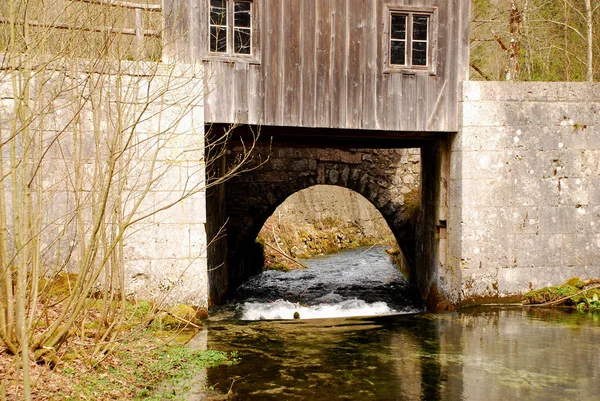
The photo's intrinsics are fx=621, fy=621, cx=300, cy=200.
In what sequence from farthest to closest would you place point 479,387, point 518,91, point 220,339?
point 518,91, point 220,339, point 479,387

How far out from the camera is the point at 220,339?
7820 mm

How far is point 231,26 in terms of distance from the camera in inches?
356

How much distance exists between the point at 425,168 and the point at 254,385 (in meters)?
7.09

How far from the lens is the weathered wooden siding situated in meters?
9.07

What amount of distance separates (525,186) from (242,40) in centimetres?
484

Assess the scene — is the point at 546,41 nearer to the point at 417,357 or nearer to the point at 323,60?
the point at 323,60

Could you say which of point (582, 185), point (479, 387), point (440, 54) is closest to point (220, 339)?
point (479, 387)

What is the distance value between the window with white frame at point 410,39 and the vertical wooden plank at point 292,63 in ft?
4.76

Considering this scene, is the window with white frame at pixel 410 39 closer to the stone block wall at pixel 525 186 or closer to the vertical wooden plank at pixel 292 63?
the stone block wall at pixel 525 186

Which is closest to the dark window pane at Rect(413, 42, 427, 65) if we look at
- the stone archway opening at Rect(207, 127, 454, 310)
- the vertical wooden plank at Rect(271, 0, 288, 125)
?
the vertical wooden plank at Rect(271, 0, 288, 125)

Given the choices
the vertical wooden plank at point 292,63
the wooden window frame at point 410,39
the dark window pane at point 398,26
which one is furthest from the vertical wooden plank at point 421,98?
the vertical wooden plank at point 292,63

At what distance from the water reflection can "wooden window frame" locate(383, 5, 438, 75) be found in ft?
12.4

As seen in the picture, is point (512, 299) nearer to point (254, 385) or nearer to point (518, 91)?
point (518, 91)

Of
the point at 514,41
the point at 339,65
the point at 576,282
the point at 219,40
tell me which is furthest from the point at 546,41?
the point at 219,40
